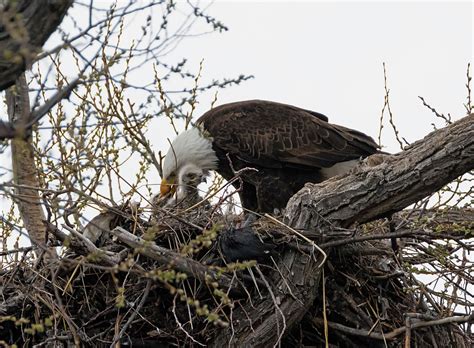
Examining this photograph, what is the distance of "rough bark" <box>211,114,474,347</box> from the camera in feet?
15.5

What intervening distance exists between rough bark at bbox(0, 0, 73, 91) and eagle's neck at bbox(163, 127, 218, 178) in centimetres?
383

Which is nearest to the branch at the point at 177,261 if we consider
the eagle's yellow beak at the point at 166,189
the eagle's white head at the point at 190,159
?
the eagle's yellow beak at the point at 166,189

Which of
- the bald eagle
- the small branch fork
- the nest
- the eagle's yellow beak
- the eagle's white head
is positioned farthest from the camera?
the eagle's white head

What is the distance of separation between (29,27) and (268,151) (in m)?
3.87

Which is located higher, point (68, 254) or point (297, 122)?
point (297, 122)

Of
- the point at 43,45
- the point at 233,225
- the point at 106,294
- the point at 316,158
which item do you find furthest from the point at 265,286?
the point at 43,45

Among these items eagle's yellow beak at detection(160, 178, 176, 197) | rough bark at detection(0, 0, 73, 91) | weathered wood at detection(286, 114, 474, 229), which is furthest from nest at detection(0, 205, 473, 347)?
rough bark at detection(0, 0, 73, 91)

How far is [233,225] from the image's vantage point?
5.60 meters

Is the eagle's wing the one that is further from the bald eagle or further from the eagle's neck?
the eagle's neck

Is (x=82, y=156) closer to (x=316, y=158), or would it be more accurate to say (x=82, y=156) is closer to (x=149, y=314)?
(x=149, y=314)

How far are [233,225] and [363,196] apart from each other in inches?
36.8

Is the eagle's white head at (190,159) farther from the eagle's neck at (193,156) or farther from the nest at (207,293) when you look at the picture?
the nest at (207,293)

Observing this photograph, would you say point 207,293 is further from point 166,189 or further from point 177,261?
point 166,189

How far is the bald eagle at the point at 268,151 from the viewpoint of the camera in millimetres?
6883
